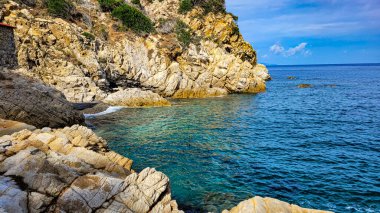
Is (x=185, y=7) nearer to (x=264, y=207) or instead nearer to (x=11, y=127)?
(x=11, y=127)

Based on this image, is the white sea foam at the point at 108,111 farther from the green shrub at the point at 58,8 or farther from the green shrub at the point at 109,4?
the green shrub at the point at 109,4

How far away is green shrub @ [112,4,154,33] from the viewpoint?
64500 millimetres

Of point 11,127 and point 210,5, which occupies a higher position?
point 210,5

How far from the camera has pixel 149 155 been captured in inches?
934

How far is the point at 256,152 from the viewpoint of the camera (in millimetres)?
24656

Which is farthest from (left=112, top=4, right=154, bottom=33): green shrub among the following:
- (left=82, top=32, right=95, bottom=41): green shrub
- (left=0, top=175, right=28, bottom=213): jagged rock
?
(left=0, top=175, right=28, bottom=213): jagged rock

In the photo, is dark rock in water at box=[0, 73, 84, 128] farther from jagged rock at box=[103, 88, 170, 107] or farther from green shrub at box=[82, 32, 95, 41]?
green shrub at box=[82, 32, 95, 41]

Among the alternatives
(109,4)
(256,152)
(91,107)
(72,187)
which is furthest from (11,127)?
(109,4)

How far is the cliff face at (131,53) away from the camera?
44750mm

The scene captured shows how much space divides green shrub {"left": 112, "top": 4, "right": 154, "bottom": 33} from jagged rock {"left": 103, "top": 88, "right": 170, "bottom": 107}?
2085cm

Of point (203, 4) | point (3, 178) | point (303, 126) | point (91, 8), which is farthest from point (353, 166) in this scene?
point (203, 4)

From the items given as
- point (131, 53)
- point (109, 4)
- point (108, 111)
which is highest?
point (109, 4)

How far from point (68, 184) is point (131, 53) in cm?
4964

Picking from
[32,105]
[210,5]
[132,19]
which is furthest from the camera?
[210,5]
